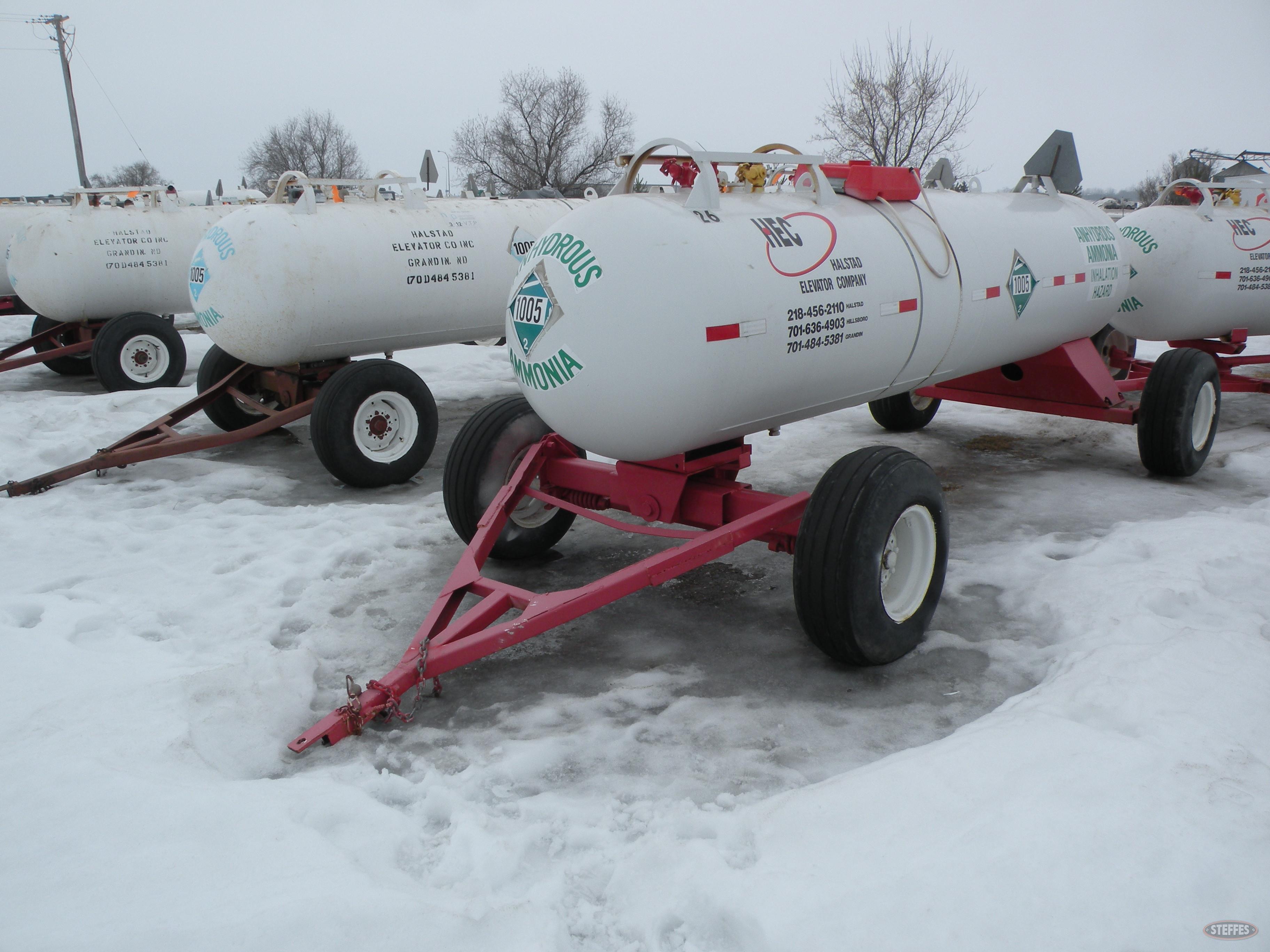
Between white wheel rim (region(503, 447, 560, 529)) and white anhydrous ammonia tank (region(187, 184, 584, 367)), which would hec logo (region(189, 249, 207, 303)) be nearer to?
white anhydrous ammonia tank (region(187, 184, 584, 367))

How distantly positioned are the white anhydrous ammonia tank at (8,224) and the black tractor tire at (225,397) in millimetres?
6778

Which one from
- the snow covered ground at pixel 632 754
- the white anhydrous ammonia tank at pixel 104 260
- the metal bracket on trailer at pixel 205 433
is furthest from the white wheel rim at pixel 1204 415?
the white anhydrous ammonia tank at pixel 104 260

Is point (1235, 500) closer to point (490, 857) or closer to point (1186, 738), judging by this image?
point (1186, 738)

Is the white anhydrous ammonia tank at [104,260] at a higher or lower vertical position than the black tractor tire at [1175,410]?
higher

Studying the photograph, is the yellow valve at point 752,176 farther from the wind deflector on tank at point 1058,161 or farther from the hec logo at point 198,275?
the hec logo at point 198,275

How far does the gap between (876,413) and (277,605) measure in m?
5.17

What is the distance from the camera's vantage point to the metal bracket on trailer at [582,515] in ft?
10.7

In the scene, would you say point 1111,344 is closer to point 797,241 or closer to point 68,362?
point 797,241

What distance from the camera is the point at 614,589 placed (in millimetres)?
3504

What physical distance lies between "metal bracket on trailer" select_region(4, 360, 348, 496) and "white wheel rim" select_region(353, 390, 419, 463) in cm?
45

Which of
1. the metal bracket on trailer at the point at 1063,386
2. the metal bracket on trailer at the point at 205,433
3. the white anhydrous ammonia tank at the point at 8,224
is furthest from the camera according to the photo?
the white anhydrous ammonia tank at the point at 8,224

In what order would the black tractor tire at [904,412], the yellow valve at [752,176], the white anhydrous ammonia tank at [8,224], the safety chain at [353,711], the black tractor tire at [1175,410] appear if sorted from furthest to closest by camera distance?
the white anhydrous ammonia tank at [8,224] < the black tractor tire at [904,412] < the black tractor tire at [1175,410] < the yellow valve at [752,176] < the safety chain at [353,711]

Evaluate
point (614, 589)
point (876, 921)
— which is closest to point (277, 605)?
point (614, 589)

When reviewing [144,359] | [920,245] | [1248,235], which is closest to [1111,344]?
[1248,235]
